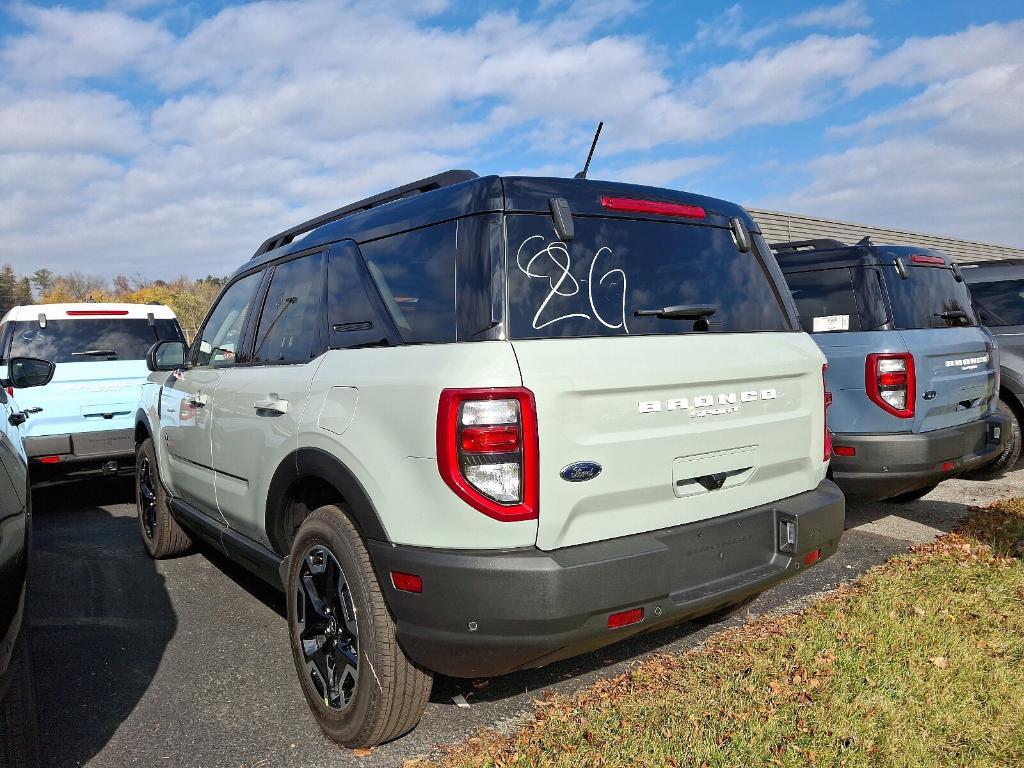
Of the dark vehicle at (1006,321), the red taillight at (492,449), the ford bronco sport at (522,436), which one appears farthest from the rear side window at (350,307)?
the dark vehicle at (1006,321)

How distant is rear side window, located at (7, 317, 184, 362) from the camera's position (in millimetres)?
6918

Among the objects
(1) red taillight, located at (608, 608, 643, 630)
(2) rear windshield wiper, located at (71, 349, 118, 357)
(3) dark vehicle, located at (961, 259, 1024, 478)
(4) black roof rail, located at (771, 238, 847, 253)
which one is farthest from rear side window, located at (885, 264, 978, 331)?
(2) rear windshield wiper, located at (71, 349, 118, 357)

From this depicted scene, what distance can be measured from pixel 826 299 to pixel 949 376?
0.97 metres

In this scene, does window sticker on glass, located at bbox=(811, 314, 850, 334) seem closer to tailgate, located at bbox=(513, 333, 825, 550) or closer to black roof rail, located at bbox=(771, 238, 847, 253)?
black roof rail, located at bbox=(771, 238, 847, 253)

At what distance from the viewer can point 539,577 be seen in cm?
222

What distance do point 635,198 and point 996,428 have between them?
4017 millimetres

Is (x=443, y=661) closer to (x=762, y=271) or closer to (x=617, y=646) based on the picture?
(x=617, y=646)

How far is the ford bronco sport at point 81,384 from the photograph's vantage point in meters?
6.44

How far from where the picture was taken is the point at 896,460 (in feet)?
15.3

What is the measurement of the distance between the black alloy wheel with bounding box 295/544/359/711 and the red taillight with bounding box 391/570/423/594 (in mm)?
302

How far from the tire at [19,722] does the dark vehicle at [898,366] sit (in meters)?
4.45

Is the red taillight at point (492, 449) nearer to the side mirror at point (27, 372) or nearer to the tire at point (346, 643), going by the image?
the tire at point (346, 643)

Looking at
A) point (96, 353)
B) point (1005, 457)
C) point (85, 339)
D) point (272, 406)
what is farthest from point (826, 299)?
point (85, 339)

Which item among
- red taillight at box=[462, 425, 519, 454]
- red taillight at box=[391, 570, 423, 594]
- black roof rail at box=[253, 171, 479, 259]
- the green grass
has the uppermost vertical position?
black roof rail at box=[253, 171, 479, 259]
